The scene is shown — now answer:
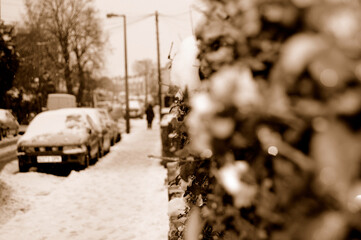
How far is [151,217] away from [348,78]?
540cm

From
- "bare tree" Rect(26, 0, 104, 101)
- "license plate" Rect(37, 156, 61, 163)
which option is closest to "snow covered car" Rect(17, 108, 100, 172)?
"license plate" Rect(37, 156, 61, 163)

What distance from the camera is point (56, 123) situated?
34.3 feet

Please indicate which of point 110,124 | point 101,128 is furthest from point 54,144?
point 110,124

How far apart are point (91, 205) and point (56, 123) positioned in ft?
13.4

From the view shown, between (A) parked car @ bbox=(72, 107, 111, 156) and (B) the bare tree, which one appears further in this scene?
(B) the bare tree

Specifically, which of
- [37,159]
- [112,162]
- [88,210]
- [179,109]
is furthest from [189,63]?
[112,162]

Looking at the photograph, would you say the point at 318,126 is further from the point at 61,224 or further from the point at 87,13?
Result: the point at 87,13

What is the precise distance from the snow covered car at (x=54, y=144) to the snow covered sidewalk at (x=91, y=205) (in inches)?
13.3

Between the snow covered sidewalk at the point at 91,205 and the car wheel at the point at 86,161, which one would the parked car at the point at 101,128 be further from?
the snow covered sidewalk at the point at 91,205

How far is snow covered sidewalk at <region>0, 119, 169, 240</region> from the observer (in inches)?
219

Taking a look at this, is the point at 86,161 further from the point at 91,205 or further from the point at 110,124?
the point at 110,124

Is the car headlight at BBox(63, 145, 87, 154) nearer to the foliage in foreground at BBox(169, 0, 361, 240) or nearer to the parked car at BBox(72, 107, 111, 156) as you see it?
the parked car at BBox(72, 107, 111, 156)

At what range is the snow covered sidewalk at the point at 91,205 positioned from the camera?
557cm

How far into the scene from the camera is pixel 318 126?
1076 millimetres
